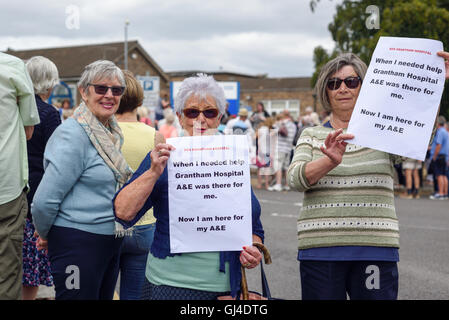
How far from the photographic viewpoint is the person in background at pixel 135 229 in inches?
134

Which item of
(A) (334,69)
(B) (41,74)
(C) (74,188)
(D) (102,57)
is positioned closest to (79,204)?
(C) (74,188)

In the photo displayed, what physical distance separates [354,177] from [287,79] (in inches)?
2400

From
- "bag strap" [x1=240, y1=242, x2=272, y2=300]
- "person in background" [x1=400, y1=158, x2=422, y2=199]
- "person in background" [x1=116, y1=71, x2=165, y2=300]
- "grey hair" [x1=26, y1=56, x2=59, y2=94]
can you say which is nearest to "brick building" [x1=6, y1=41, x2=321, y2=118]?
"person in background" [x1=400, y1=158, x2=422, y2=199]

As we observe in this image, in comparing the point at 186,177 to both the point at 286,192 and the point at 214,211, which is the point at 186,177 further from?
the point at 286,192

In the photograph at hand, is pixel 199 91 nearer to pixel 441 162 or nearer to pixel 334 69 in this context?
pixel 334 69

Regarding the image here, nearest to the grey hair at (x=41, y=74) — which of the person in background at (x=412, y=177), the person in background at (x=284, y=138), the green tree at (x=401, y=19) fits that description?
the green tree at (x=401, y=19)

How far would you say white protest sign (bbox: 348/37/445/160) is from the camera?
2.49m

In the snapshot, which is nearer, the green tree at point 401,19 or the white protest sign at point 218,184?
the white protest sign at point 218,184

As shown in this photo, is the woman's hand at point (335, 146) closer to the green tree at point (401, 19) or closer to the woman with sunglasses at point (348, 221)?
the woman with sunglasses at point (348, 221)

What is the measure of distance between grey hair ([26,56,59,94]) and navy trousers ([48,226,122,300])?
1.30 meters

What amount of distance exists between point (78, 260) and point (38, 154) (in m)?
1.08

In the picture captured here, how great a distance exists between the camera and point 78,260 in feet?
9.66

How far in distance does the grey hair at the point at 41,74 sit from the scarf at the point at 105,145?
0.84 metres
